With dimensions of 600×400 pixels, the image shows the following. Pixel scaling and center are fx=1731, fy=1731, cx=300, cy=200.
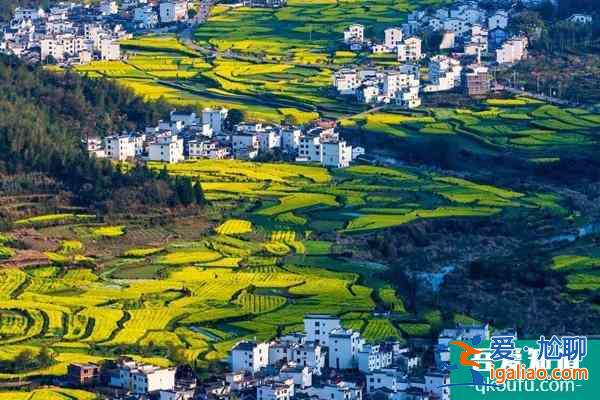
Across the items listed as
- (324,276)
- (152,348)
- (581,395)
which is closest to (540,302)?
(324,276)

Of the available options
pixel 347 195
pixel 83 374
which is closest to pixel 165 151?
pixel 347 195

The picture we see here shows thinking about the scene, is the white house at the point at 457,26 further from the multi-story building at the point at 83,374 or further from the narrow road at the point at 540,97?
the multi-story building at the point at 83,374

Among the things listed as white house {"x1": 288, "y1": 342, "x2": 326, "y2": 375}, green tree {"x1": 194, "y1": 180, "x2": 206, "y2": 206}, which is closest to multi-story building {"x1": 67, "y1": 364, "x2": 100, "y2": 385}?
white house {"x1": 288, "y1": 342, "x2": 326, "y2": 375}

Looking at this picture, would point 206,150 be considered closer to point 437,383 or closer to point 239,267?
point 239,267

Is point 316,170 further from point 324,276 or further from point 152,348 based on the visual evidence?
point 152,348

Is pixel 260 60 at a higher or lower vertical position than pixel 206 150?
higher

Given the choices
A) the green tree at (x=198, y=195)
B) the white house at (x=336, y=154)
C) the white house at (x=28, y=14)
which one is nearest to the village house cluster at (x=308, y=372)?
the green tree at (x=198, y=195)
